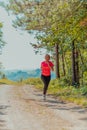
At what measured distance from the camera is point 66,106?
17688 mm

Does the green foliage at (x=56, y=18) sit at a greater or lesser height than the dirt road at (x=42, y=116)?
→ greater

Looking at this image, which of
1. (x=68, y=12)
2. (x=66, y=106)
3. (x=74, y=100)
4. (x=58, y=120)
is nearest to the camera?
(x=58, y=120)

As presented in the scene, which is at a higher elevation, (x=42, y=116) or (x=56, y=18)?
(x=56, y=18)

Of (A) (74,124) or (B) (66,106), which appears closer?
(A) (74,124)

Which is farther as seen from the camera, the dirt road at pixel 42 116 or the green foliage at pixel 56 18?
the green foliage at pixel 56 18

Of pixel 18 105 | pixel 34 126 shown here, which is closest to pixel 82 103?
pixel 18 105

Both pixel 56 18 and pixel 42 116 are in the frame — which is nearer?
pixel 42 116

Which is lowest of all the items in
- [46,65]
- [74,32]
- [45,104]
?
[45,104]

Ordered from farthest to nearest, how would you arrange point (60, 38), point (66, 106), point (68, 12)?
point (60, 38), point (68, 12), point (66, 106)

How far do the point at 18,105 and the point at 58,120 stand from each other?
15.2 ft

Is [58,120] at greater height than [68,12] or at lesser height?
lesser

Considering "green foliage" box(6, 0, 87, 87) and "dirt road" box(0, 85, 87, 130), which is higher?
"green foliage" box(6, 0, 87, 87)

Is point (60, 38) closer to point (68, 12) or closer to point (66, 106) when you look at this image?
point (68, 12)

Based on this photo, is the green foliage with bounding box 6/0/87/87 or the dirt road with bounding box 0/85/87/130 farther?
the green foliage with bounding box 6/0/87/87
